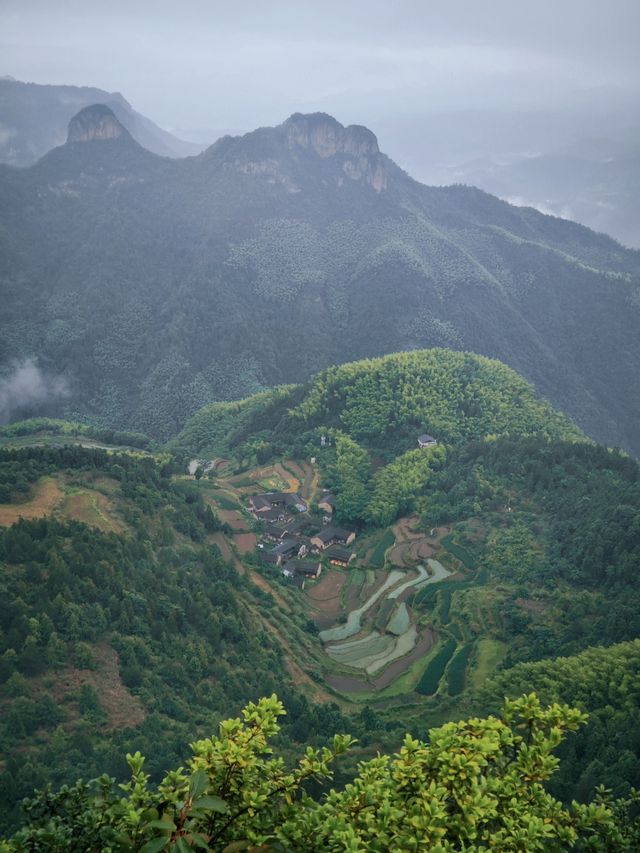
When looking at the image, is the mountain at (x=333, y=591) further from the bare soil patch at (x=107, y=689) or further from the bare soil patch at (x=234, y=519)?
the bare soil patch at (x=234, y=519)

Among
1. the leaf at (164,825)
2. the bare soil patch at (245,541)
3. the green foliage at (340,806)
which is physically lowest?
the bare soil patch at (245,541)

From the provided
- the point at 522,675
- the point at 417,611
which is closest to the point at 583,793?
the point at 522,675

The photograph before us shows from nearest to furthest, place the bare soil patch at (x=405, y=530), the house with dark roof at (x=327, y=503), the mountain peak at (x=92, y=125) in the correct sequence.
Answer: the bare soil patch at (x=405, y=530) → the house with dark roof at (x=327, y=503) → the mountain peak at (x=92, y=125)

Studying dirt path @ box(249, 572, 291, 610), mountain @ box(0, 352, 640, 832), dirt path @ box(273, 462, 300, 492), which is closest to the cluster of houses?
mountain @ box(0, 352, 640, 832)

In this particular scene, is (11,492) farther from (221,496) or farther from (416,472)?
(416,472)

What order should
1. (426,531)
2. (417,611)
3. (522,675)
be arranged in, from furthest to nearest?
(426,531), (417,611), (522,675)

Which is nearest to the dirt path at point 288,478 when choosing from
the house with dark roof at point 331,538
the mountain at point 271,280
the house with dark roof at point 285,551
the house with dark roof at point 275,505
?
the house with dark roof at point 275,505

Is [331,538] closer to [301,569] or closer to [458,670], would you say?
[301,569]

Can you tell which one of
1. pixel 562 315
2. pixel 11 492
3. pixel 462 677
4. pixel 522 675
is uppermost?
pixel 562 315
